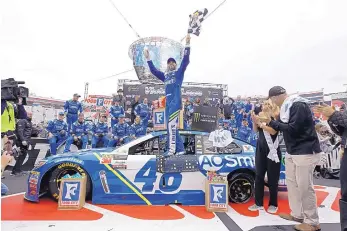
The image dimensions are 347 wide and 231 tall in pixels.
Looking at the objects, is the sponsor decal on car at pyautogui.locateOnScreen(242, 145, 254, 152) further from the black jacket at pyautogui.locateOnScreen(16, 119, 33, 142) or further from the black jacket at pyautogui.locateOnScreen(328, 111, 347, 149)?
the black jacket at pyautogui.locateOnScreen(16, 119, 33, 142)

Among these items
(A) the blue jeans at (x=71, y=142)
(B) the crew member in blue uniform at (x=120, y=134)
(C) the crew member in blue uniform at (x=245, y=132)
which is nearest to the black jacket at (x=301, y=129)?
(B) the crew member in blue uniform at (x=120, y=134)

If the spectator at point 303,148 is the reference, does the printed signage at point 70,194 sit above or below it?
below

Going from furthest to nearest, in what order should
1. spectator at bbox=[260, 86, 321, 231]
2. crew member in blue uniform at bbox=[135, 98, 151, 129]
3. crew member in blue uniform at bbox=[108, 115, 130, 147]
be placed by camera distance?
1. crew member in blue uniform at bbox=[135, 98, 151, 129]
2. crew member in blue uniform at bbox=[108, 115, 130, 147]
3. spectator at bbox=[260, 86, 321, 231]

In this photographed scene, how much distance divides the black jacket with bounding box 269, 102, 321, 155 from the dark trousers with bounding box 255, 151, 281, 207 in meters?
0.61

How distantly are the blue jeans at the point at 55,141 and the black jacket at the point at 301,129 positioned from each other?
260 inches

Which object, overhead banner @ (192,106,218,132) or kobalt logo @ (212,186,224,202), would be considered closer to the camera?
kobalt logo @ (212,186,224,202)

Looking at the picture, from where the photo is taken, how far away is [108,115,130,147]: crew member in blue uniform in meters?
8.85

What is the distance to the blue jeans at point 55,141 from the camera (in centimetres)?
779

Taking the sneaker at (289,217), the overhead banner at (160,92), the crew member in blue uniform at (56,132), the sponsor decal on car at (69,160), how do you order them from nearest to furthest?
1. the sneaker at (289,217)
2. the sponsor decal on car at (69,160)
3. the crew member in blue uniform at (56,132)
4. the overhead banner at (160,92)

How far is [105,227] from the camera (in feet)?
10.3

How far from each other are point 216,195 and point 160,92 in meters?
11.9

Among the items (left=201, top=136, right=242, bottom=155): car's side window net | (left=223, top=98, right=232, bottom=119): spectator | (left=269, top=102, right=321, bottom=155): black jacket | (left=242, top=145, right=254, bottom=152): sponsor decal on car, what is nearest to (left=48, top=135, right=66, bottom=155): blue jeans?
(left=201, top=136, right=242, bottom=155): car's side window net

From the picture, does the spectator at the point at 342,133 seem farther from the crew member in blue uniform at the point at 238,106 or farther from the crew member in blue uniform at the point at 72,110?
the crew member in blue uniform at the point at 238,106

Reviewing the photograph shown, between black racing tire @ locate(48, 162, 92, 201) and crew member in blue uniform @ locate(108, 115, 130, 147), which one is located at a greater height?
crew member in blue uniform @ locate(108, 115, 130, 147)
